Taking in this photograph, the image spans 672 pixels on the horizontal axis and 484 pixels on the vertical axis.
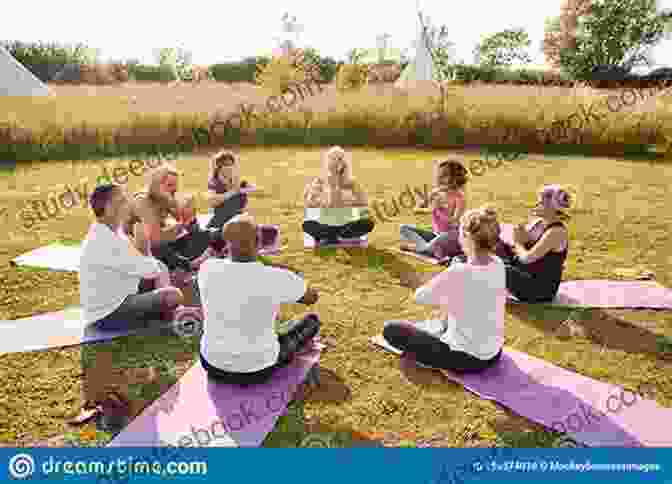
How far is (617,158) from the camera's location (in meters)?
13.2

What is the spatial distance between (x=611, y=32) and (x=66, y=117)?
66.9 feet

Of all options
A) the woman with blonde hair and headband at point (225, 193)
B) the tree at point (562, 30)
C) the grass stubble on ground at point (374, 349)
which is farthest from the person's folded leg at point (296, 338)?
the tree at point (562, 30)

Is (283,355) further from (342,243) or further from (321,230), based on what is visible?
(342,243)

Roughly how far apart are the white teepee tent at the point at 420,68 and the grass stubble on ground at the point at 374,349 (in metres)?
11.3

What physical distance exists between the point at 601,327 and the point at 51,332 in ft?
14.2

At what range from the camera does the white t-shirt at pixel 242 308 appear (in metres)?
3.20

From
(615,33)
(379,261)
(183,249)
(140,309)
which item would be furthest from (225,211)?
(615,33)

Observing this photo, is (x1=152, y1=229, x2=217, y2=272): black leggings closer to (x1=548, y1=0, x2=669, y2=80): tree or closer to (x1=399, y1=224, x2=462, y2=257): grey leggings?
(x1=399, y1=224, x2=462, y2=257): grey leggings

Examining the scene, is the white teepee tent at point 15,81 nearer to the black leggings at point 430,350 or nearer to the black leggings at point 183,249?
the black leggings at point 183,249

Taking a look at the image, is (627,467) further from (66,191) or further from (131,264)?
(66,191)

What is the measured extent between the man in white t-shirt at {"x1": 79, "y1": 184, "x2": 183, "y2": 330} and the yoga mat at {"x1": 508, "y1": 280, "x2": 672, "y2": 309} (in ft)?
9.95

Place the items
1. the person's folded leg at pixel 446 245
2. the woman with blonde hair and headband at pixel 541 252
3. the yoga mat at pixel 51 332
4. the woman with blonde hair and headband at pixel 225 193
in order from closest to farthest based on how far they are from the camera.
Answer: the yoga mat at pixel 51 332 → the woman with blonde hair and headband at pixel 541 252 → the person's folded leg at pixel 446 245 → the woman with blonde hair and headband at pixel 225 193

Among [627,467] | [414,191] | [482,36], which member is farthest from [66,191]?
[482,36]

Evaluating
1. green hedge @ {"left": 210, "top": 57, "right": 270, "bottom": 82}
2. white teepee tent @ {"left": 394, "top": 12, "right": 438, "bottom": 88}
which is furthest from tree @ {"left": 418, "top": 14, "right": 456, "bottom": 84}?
green hedge @ {"left": 210, "top": 57, "right": 270, "bottom": 82}
